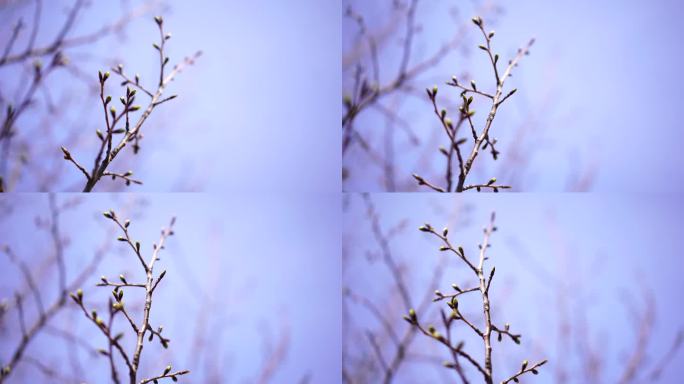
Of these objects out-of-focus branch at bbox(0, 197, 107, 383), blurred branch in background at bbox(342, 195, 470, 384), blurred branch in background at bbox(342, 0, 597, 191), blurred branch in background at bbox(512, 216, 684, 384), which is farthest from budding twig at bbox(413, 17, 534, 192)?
out-of-focus branch at bbox(0, 197, 107, 383)

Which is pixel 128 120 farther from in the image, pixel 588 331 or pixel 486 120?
pixel 588 331

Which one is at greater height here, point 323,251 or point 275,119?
point 275,119

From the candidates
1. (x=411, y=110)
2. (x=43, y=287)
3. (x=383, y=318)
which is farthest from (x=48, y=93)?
(x=383, y=318)

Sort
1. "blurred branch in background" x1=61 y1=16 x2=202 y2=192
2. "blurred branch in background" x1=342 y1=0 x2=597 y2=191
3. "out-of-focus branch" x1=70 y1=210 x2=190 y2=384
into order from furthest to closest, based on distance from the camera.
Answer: "blurred branch in background" x1=342 y1=0 x2=597 y2=191
"blurred branch in background" x1=61 y1=16 x2=202 y2=192
"out-of-focus branch" x1=70 y1=210 x2=190 y2=384

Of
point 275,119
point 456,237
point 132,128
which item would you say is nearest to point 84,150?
point 132,128

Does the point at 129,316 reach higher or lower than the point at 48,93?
lower

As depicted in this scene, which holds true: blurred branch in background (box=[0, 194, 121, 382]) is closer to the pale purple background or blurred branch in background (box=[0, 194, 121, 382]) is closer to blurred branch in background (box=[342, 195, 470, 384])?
blurred branch in background (box=[342, 195, 470, 384])

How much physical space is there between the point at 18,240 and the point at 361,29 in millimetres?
1099

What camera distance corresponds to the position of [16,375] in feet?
4.74

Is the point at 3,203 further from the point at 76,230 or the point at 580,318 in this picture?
the point at 580,318

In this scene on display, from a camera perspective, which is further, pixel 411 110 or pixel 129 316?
pixel 411 110

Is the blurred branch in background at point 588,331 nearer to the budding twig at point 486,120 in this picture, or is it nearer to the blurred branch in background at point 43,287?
the budding twig at point 486,120

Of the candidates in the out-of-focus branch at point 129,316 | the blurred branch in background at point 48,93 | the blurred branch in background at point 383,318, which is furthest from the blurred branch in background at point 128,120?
the blurred branch in background at point 383,318

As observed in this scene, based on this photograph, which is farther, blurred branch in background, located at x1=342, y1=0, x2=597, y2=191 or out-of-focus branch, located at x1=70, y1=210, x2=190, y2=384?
blurred branch in background, located at x1=342, y1=0, x2=597, y2=191
